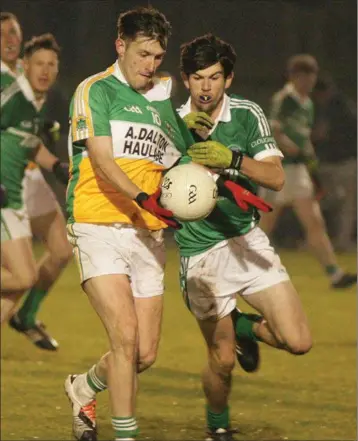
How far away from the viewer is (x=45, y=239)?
9.52 metres

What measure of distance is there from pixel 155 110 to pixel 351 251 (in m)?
10.9

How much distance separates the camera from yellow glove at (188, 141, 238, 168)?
5781mm

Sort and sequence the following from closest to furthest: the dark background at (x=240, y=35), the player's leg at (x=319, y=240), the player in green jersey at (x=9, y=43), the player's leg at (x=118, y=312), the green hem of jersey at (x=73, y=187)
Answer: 1. the player's leg at (x=118, y=312)
2. the green hem of jersey at (x=73, y=187)
3. the player in green jersey at (x=9, y=43)
4. the player's leg at (x=319, y=240)
5. the dark background at (x=240, y=35)

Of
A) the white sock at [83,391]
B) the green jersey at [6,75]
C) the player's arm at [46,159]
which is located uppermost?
the green jersey at [6,75]

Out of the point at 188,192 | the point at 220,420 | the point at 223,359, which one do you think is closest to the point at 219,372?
the point at 223,359

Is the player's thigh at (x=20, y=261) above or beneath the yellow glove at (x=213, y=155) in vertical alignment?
beneath

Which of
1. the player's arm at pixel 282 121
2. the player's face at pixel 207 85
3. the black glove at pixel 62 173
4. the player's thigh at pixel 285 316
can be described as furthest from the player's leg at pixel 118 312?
the player's arm at pixel 282 121

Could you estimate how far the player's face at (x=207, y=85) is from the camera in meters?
6.25

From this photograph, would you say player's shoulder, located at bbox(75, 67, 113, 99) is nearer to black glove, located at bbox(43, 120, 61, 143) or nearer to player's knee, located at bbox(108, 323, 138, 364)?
player's knee, located at bbox(108, 323, 138, 364)

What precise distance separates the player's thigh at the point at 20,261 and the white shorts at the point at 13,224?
4 centimetres

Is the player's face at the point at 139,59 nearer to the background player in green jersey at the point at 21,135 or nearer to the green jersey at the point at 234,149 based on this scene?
the green jersey at the point at 234,149

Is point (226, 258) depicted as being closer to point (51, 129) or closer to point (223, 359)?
point (223, 359)

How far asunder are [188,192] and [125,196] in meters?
0.30

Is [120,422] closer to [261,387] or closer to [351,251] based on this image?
[261,387]
